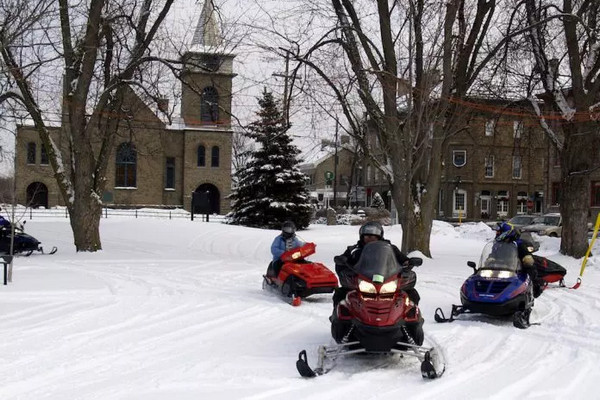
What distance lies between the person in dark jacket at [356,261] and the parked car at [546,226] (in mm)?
29578

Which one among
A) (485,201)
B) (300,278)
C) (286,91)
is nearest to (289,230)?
(300,278)

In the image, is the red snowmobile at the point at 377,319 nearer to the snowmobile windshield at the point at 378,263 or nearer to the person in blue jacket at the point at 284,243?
the snowmobile windshield at the point at 378,263

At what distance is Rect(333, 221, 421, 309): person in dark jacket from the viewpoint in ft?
24.2

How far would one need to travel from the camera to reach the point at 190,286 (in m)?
13.8

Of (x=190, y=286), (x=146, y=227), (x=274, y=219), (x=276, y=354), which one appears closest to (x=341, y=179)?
(x=274, y=219)

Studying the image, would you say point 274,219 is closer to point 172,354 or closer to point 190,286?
point 190,286

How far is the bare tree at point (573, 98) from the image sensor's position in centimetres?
1981

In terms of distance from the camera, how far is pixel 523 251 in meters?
10.6

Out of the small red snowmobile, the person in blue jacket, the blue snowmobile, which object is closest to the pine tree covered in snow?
the person in blue jacket

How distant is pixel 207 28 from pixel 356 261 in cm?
1499

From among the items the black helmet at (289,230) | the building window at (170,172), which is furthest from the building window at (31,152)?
the black helmet at (289,230)

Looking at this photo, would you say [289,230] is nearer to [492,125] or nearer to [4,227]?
[4,227]

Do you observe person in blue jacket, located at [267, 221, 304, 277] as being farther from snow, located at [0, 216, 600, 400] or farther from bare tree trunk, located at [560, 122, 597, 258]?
bare tree trunk, located at [560, 122, 597, 258]

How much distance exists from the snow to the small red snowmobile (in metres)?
0.25
